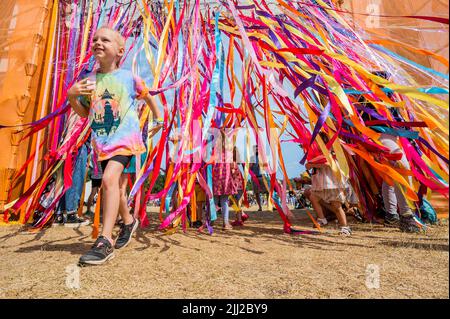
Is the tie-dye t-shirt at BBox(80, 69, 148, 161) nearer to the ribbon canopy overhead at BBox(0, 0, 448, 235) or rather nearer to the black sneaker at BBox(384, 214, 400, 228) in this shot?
the ribbon canopy overhead at BBox(0, 0, 448, 235)

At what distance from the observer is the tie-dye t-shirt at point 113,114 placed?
173 centimetres

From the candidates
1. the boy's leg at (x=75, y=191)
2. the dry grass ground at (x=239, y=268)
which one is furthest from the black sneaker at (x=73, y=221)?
the dry grass ground at (x=239, y=268)

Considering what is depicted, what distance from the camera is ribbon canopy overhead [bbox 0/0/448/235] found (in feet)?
5.97

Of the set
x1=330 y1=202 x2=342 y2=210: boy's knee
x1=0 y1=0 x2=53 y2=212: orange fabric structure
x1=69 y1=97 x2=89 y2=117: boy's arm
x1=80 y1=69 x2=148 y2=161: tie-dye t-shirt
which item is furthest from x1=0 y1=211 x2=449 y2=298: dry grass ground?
x1=0 y1=0 x2=53 y2=212: orange fabric structure

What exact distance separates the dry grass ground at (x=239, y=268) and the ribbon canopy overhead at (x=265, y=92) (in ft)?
1.24

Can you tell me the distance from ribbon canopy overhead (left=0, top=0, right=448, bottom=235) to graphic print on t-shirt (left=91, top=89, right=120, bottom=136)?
47 centimetres

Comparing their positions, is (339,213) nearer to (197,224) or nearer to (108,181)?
(197,224)

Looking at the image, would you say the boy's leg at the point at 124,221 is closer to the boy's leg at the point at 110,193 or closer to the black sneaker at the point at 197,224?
the boy's leg at the point at 110,193

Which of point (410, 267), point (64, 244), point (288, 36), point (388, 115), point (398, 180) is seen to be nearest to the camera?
point (410, 267)

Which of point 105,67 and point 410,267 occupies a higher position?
point 105,67

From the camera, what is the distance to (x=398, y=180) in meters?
1.64

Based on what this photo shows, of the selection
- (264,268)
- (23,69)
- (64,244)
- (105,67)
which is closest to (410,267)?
(264,268)

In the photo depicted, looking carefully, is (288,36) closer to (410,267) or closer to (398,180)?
(398,180)
